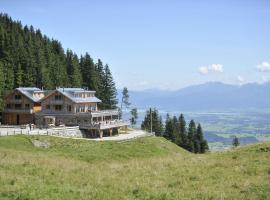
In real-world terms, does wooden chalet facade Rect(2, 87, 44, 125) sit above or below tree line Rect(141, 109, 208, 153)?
above

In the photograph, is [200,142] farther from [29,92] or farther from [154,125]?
[29,92]

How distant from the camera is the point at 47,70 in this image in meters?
99.6

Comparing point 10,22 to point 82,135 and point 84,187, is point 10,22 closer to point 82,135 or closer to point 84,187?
point 82,135

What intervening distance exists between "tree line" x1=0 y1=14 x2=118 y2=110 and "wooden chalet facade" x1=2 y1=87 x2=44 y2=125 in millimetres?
2988

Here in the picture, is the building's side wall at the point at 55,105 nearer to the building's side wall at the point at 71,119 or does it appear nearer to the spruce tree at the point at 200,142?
the building's side wall at the point at 71,119

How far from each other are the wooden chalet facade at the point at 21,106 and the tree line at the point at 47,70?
118 inches

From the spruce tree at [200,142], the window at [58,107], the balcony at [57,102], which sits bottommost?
the spruce tree at [200,142]

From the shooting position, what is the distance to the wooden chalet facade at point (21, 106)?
85438mm

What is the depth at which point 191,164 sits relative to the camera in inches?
1243

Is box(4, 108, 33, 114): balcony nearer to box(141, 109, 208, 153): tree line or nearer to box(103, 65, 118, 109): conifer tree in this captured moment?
box(103, 65, 118, 109): conifer tree

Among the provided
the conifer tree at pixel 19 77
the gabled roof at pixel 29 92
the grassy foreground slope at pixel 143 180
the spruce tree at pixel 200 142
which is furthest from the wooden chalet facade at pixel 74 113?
the grassy foreground slope at pixel 143 180

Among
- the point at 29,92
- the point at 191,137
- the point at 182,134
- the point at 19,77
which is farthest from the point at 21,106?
the point at 191,137

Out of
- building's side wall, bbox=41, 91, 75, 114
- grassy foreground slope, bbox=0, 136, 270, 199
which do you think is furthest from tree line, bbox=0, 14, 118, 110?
grassy foreground slope, bbox=0, 136, 270, 199

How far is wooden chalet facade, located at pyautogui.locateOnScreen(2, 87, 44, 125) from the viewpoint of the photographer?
85.4 meters
